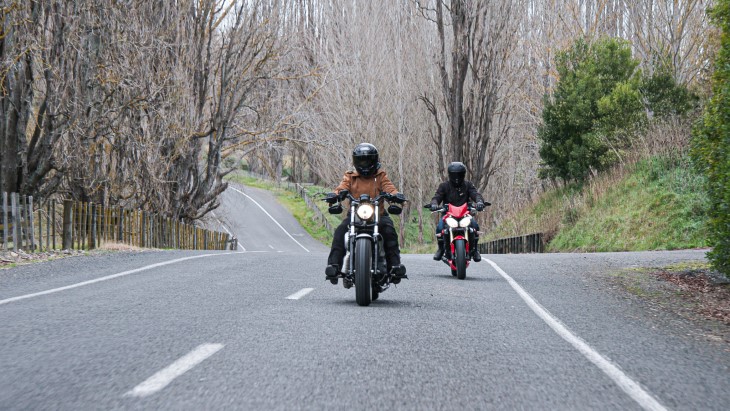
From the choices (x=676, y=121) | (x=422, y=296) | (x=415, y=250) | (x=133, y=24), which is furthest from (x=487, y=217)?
(x=422, y=296)

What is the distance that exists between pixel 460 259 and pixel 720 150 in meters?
4.13

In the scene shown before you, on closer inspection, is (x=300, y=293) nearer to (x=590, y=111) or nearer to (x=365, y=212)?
(x=365, y=212)

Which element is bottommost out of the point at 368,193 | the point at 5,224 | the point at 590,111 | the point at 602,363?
the point at 602,363

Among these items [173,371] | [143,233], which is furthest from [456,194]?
[143,233]

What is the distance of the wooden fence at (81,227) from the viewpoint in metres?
18.6

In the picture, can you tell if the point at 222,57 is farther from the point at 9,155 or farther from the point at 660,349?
the point at 660,349

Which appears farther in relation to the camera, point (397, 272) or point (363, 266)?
point (397, 272)

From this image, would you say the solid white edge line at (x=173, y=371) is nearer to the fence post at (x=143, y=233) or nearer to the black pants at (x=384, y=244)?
the black pants at (x=384, y=244)

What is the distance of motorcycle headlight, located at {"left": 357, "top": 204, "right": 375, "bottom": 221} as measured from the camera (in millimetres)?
9070

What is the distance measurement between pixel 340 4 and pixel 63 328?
43036 mm

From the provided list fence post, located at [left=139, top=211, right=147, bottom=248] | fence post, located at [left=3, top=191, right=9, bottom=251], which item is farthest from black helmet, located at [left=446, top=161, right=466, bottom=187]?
fence post, located at [left=139, top=211, right=147, bottom=248]

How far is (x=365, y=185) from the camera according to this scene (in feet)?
31.4

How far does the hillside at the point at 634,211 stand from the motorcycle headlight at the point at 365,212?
14389 millimetres

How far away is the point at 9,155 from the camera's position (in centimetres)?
2030
